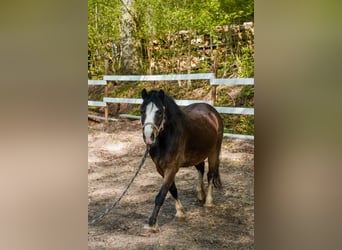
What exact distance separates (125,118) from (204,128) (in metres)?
0.52

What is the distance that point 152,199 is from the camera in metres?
3.08

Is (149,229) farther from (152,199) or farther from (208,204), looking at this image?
(208,204)

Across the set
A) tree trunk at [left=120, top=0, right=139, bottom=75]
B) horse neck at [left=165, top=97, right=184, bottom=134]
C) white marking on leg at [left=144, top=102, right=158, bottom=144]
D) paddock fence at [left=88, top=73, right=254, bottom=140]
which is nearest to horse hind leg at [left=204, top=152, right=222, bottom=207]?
paddock fence at [left=88, top=73, right=254, bottom=140]

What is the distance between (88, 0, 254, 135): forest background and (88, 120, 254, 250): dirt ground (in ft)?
0.51

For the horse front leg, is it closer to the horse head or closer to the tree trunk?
the horse head

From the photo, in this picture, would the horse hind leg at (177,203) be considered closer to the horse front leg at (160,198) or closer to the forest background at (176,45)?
the horse front leg at (160,198)

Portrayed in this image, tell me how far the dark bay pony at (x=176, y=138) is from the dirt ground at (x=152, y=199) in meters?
0.04

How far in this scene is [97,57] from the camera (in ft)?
10.8

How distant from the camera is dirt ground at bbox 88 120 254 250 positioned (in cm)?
284

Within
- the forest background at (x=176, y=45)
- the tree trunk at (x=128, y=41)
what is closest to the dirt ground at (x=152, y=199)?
the forest background at (x=176, y=45)

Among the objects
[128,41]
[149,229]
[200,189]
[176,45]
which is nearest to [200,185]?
[200,189]

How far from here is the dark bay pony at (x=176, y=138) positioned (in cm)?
295
